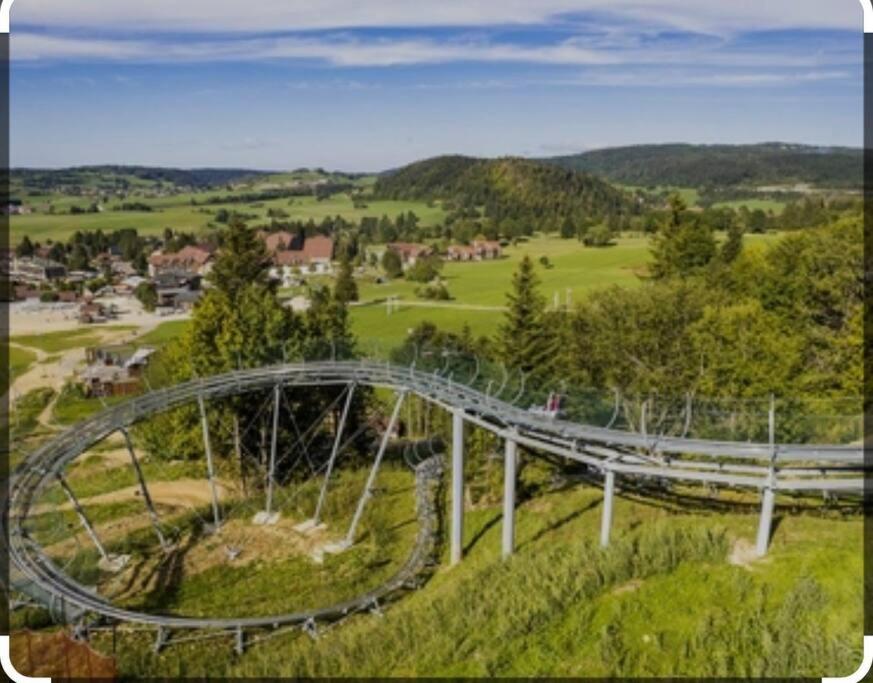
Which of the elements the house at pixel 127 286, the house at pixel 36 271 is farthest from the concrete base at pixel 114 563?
the house at pixel 36 271

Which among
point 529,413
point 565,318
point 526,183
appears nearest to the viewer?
point 529,413

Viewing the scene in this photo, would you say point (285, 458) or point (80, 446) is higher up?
point (80, 446)

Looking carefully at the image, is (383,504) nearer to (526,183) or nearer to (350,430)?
(350,430)

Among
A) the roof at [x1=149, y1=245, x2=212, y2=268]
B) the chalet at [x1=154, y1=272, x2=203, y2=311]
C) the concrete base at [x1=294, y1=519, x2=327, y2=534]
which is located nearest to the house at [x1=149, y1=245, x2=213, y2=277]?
the roof at [x1=149, y1=245, x2=212, y2=268]

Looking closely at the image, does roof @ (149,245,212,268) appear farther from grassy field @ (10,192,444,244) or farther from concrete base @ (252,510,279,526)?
concrete base @ (252,510,279,526)

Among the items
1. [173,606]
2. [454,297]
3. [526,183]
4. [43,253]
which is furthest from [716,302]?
[526,183]

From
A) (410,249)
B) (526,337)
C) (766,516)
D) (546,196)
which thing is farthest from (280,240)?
(766,516)
